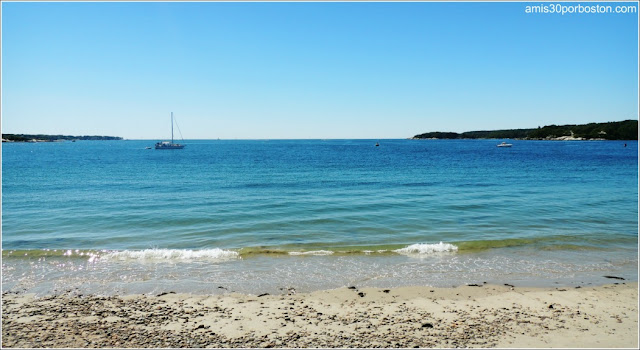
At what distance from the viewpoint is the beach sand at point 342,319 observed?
769 centimetres

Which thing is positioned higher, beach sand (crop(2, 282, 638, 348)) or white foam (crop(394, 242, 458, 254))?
beach sand (crop(2, 282, 638, 348))

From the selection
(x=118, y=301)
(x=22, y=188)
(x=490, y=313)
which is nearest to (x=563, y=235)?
(x=490, y=313)

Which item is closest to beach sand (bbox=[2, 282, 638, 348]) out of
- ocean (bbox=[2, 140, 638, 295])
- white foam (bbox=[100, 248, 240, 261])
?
ocean (bbox=[2, 140, 638, 295])

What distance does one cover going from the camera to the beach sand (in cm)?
769

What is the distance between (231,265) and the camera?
1328 cm

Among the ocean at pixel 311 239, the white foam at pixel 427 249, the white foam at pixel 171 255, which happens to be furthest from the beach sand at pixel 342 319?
the white foam at pixel 427 249

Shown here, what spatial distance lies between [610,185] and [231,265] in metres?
35.1

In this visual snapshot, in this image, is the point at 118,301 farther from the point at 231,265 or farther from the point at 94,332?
the point at 231,265

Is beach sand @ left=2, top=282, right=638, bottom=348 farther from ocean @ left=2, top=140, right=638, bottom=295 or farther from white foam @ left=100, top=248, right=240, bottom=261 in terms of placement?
white foam @ left=100, top=248, right=240, bottom=261

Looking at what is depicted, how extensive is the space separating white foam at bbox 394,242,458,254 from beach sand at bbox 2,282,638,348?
3941 mm

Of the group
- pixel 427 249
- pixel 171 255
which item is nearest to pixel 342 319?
pixel 427 249

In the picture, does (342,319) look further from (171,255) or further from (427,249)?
(171,255)

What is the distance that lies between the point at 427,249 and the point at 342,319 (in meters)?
7.18

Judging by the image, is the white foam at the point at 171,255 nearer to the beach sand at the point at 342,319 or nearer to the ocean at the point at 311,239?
the ocean at the point at 311,239
